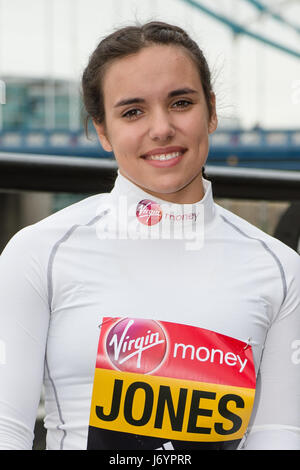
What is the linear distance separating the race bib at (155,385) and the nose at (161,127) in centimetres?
22

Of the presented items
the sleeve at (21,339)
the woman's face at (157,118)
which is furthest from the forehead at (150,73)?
the sleeve at (21,339)

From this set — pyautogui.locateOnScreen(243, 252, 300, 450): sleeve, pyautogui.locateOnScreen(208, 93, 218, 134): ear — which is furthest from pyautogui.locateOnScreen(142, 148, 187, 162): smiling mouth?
pyautogui.locateOnScreen(243, 252, 300, 450): sleeve

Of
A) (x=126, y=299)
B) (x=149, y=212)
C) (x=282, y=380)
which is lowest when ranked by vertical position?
(x=282, y=380)

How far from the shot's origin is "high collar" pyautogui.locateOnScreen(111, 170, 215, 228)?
0.81 metres

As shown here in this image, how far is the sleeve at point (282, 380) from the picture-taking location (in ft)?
2.68

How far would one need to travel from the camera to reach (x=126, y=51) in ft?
2.56

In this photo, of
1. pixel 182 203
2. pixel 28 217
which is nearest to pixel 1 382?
pixel 182 203

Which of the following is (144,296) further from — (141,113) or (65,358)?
(141,113)

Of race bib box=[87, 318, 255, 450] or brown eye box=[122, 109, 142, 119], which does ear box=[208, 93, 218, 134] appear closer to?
brown eye box=[122, 109, 142, 119]

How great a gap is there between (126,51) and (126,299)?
0.99ft

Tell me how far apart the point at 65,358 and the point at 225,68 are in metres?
0.51

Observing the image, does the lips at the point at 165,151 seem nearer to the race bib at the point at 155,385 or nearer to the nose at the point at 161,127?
the nose at the point at 161,127

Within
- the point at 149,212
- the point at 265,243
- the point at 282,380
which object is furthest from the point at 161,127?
the point at 282,380

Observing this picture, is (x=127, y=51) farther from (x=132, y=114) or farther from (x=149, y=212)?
(x=149, y=212)
